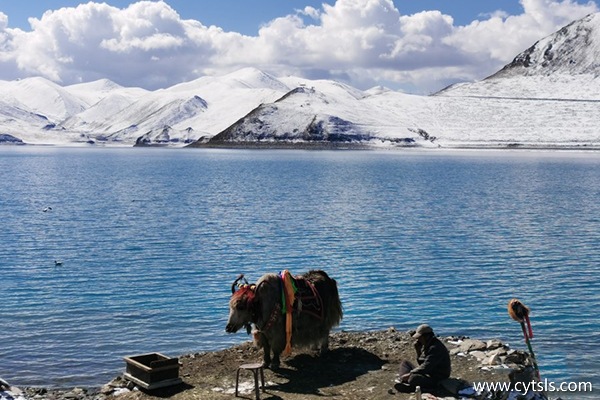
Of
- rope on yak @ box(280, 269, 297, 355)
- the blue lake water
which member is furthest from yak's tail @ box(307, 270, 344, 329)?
the blue lake water

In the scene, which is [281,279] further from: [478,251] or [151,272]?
[478,251]

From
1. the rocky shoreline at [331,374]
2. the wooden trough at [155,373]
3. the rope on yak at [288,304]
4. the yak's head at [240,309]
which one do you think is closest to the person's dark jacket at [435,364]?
the rocky shoreline at [331,374]

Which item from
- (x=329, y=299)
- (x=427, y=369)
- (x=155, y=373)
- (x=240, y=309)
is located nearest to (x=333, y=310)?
(x=329, y=299)

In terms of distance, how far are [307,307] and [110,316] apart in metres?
9.40

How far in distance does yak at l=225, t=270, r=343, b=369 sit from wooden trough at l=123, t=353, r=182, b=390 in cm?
152

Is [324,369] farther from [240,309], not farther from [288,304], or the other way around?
[240,309]

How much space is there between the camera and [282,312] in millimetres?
16516

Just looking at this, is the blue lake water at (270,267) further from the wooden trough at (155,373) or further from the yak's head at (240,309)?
the yak's head at (240,309)

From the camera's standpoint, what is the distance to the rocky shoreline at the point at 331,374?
14.8 metres

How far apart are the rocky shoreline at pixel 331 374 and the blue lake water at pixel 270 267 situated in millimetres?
1745

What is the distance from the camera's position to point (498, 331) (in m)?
21.7

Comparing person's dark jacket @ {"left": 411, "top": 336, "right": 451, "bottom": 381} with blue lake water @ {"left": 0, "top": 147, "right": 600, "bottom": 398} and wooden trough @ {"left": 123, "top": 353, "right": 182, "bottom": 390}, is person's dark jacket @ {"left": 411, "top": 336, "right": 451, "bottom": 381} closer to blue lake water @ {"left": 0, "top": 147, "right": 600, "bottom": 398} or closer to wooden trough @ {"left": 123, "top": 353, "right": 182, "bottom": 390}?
blue lake water @ {"left": 0, "top": 147, "right": 600, "bottom": 398}

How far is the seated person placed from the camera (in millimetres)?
14445

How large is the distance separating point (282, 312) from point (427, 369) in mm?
3675
